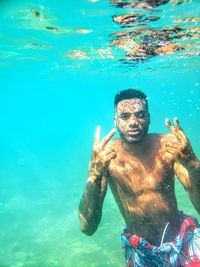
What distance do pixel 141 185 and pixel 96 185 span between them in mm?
911

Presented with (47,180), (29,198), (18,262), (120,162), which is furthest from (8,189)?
(120,162)

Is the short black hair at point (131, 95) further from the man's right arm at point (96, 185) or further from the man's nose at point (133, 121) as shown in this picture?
the man's right arm at point (96, 185)

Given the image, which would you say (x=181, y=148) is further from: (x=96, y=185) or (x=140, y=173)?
(x=96, y=185)

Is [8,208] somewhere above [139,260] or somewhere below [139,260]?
above

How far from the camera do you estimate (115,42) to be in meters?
18.1

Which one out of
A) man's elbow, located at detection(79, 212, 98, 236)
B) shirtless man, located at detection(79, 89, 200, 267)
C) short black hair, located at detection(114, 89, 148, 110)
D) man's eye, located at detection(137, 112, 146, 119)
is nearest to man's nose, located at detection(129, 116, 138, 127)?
shirtless man, located at detection(79, 89, 200, 267)

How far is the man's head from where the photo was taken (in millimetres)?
5637

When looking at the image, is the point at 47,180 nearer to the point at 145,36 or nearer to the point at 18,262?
the point at 18,262

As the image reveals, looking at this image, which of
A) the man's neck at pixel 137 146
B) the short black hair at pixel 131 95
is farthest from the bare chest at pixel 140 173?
the short black hair at pixel 131 95

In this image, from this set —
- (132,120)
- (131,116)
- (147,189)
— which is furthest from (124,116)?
(147,189)

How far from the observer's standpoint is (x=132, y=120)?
224 inches

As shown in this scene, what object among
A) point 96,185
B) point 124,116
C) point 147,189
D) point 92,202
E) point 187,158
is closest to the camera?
point 187,158

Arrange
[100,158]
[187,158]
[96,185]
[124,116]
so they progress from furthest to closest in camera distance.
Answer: [124,116], [96,185], [100,158], [187,158]

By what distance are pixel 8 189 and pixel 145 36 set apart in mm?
26665
